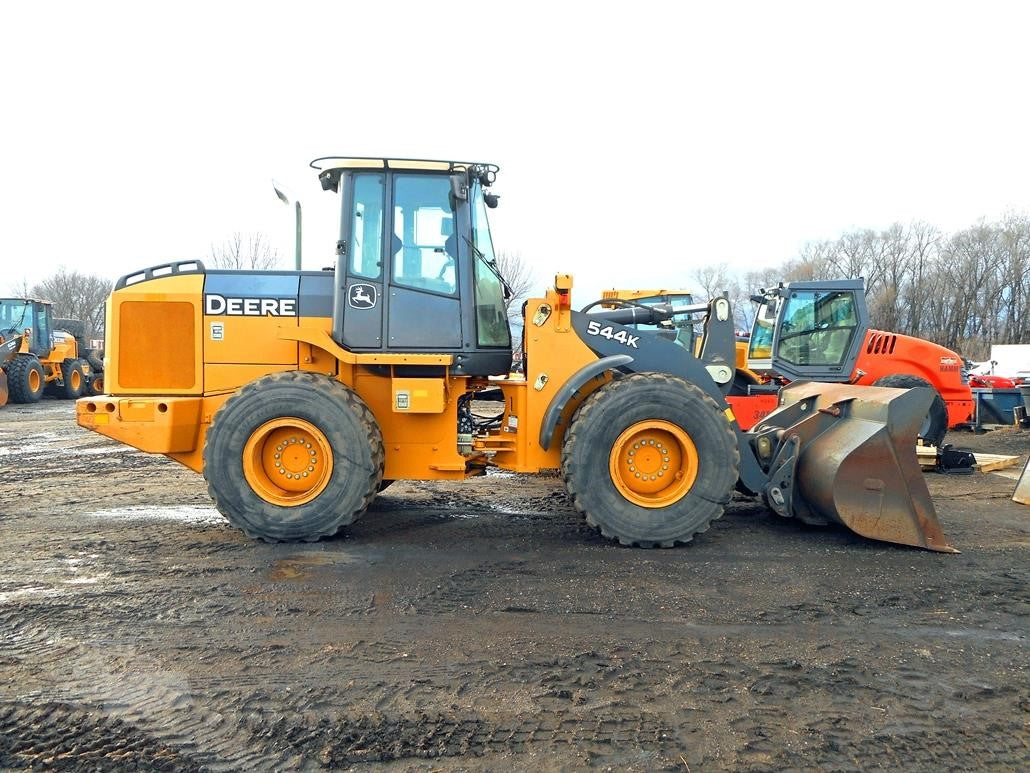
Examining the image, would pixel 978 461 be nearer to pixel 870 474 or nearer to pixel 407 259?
pixel 870 474

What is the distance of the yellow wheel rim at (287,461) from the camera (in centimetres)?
520

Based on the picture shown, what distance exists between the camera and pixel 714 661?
3.44 m

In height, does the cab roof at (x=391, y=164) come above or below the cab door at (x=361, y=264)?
above

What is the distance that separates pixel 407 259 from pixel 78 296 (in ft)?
189

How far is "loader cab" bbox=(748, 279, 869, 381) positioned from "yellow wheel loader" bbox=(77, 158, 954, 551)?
542 centimetres

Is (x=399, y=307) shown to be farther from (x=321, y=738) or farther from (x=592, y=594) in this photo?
(x=321, y=738)

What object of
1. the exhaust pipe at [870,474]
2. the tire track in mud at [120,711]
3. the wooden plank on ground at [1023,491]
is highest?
the exhaust pipe at [870,474]

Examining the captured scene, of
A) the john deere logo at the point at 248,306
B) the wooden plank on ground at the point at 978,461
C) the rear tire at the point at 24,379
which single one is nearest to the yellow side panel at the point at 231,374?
the john deere logo at the point at 248,306

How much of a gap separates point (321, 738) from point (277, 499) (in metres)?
2.71

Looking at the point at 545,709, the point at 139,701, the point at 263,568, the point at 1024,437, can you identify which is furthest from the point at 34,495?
the point at 1024,437

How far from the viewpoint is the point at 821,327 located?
1110 cm

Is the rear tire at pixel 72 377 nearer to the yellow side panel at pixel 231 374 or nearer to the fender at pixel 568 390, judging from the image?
the yellow side panel at pixel 231 374

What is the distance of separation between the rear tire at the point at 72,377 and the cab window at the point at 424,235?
21.2m

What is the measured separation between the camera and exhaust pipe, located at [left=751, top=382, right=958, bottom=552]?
16.8ft
